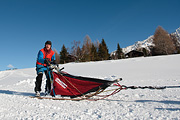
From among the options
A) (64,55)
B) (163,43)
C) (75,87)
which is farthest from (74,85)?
(64,55)

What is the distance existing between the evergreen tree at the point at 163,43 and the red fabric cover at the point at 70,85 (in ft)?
111

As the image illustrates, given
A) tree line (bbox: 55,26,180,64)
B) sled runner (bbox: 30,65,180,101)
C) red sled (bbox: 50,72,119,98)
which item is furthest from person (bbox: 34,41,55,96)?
tree line (bbox: 55,26,180,64)

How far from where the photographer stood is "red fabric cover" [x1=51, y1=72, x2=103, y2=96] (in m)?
2.71

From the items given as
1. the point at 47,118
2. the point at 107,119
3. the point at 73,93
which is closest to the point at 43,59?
the point at 73,93

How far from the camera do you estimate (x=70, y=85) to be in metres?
2.92

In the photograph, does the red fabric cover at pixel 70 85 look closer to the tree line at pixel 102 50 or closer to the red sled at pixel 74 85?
the red sled at pixel 74 85

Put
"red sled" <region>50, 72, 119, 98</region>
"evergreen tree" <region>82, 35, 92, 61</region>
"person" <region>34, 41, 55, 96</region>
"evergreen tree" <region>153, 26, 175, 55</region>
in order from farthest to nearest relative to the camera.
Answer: "evergreen tree" <region>82, 35, 92, 61</region> < "evergreen tree" <region>153, 26, 175, 55</region> < "person" <region>34, 41, 55, 96</region> < "red sled" <region>50, 72, 119, 98</region>

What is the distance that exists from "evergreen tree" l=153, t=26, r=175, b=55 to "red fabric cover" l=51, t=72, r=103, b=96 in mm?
33738

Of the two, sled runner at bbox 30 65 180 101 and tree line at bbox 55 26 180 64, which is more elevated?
tree line at bbox 55 26 180 64

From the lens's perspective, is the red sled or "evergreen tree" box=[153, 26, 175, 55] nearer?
the red sled

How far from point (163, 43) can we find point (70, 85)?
113 ft

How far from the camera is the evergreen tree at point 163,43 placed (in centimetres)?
3042

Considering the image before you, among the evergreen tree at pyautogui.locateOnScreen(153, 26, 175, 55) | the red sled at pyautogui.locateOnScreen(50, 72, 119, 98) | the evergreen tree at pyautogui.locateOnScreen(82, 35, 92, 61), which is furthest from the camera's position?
the evergreen tree at pyautogui.locateOnScreen(82, 35, 92, 61)

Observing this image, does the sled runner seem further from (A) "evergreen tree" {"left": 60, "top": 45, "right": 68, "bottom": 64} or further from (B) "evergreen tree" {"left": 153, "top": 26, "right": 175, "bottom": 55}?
(A) "evergreen tree" {"left": 60, "top": 45, "right": 68, "bottom": 64}
